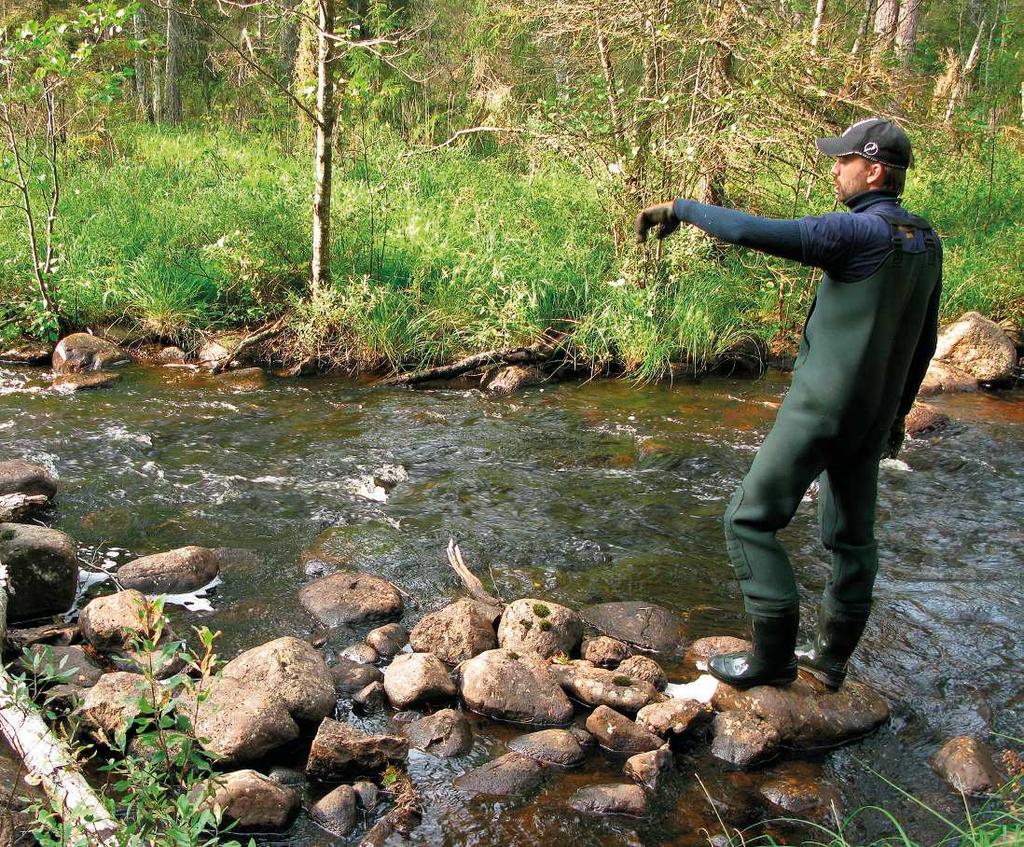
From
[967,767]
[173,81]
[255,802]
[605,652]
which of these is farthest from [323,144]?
[173,81]

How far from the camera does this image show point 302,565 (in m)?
4.94

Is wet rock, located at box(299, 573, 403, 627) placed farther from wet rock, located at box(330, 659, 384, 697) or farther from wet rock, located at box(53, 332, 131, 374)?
wet rock, located at box(53, 332, 131, 374)

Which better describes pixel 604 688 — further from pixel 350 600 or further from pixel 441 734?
pixel 350 600

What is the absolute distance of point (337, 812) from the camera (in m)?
3.05

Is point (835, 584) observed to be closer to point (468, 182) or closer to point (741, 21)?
point (741, 21)

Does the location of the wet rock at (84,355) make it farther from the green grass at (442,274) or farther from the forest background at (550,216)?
the green grass at (442,274)

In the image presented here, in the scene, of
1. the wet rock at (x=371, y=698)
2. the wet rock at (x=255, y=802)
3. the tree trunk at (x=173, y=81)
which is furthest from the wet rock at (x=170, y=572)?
the tree trunk at (x=173, y=81)

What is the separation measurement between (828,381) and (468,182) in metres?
9.87

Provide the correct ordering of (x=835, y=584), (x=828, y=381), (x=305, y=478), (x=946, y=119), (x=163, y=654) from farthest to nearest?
(x=946, y=119) → (x=305, y=478) → (x=835, y=584) → (x=828, y=381) → (x=163, y=654)

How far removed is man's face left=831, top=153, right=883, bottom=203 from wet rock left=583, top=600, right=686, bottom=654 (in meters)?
2.05

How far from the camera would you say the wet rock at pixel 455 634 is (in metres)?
4.05

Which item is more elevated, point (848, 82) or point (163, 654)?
point (848, 82)

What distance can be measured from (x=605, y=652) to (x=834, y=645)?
933 millimetres

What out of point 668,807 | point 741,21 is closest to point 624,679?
point 668,807
